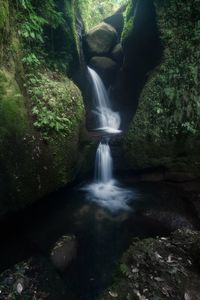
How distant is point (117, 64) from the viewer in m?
13.4

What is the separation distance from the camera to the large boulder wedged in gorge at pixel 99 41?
13422mm

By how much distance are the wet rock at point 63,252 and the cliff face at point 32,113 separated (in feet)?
→ 3.67

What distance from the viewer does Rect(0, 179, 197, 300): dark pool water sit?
183 inches

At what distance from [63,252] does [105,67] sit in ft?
33.9

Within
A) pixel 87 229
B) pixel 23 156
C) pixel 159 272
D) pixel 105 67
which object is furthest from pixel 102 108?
pixel 159 272

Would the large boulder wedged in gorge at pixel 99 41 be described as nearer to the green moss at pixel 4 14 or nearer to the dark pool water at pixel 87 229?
the green moss at pixel 4 14

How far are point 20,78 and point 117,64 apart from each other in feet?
27.8

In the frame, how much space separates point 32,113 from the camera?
5.78 meters

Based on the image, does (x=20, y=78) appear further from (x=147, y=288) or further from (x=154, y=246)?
(x=147, y=288)

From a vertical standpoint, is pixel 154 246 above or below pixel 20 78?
below

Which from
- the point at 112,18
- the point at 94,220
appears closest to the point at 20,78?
the point at 94,220

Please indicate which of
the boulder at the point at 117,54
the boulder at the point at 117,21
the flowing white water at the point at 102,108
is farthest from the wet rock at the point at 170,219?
the boulder at the point at 117,21

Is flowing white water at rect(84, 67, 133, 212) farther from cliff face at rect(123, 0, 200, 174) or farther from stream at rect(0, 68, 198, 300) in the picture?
cliff face at rect(123, 0, 200, 174)

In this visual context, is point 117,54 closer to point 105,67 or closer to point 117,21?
point 105,67
